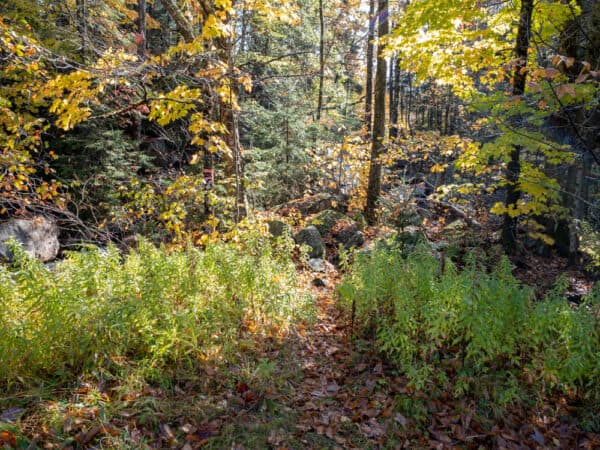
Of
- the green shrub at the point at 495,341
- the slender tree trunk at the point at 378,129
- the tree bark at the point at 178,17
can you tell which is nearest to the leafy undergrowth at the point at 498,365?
the green shrub at the point at 495,341

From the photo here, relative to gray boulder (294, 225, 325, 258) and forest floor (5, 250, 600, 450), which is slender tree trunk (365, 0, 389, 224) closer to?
gray boulder (294, 225, 325, 258)

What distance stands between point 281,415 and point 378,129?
8.87 metres

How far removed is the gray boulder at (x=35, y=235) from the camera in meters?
7.68

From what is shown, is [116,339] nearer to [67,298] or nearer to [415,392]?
[67,298]

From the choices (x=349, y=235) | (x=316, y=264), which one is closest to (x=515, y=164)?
(x=349, y=235)

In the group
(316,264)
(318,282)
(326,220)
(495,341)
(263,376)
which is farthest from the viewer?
(326,220)

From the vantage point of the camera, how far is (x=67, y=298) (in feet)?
10.7

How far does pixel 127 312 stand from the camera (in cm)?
335

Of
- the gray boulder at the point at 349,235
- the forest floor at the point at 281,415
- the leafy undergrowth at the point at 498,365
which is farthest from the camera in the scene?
the gray boulder at the point at 349,235

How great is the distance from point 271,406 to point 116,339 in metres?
1.60

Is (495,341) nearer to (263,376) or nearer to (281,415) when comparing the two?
(281,415)

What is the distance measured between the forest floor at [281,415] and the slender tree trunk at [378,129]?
7.31 metres

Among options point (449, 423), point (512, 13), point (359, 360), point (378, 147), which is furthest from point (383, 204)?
point (449, 423)

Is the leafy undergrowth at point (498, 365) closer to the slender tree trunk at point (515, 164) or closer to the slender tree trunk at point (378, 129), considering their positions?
the slender tree trunk at point (515, 164)
